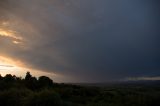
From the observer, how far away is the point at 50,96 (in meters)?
38.7

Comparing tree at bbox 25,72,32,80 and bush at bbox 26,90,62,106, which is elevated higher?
tree at bbox 25,72,32,80

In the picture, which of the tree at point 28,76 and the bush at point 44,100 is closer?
the bush at point 44,100

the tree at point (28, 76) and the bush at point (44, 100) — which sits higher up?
the tree at point (28, 76)

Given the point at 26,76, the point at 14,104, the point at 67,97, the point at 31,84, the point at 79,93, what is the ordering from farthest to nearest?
the point at 26,76 < the point at 31,84 < the point at 79,93 < the point at 67,97 < the point at 14,104

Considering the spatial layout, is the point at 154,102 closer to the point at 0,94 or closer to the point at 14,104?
the point at 14,104

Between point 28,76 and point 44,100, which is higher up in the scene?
point 28,76

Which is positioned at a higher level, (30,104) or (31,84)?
(31,84)

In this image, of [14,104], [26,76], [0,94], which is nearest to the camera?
[14,104]

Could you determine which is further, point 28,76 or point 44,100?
point 28,76

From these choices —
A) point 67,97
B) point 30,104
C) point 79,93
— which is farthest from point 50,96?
point 79,93

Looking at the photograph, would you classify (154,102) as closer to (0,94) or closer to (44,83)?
(0,94)

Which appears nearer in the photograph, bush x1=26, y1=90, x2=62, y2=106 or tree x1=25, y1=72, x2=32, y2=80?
bush x1=26, y1=90, x2=62, y2=106

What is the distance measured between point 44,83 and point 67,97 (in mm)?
17793

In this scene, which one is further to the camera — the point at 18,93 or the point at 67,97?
the point at 67,97
